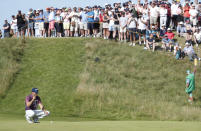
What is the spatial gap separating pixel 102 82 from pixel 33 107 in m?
11.5

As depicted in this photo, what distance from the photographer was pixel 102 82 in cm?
2878

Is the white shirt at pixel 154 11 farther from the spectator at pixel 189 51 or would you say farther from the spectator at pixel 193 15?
the spectator at pixel 189 51

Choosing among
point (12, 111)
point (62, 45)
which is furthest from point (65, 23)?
point (12, 111)

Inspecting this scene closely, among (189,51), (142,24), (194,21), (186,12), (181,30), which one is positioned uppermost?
(186,12)

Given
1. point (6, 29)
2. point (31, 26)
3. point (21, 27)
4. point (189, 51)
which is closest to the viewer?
point (189, 51)

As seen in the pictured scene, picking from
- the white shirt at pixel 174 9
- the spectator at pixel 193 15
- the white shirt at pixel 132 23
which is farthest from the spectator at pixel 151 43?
the spectator at pixel 193 15

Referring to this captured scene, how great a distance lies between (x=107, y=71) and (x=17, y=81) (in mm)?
5924

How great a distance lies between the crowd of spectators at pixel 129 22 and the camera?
32.2 meters

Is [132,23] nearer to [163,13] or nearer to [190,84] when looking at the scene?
[163,13]

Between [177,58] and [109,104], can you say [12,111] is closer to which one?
[109,104]

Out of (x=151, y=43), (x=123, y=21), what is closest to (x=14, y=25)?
(x=123, y=21)

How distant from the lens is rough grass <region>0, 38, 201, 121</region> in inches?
998

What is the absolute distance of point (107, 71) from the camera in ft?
99.5

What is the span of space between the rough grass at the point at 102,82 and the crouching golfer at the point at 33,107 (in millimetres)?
6938
